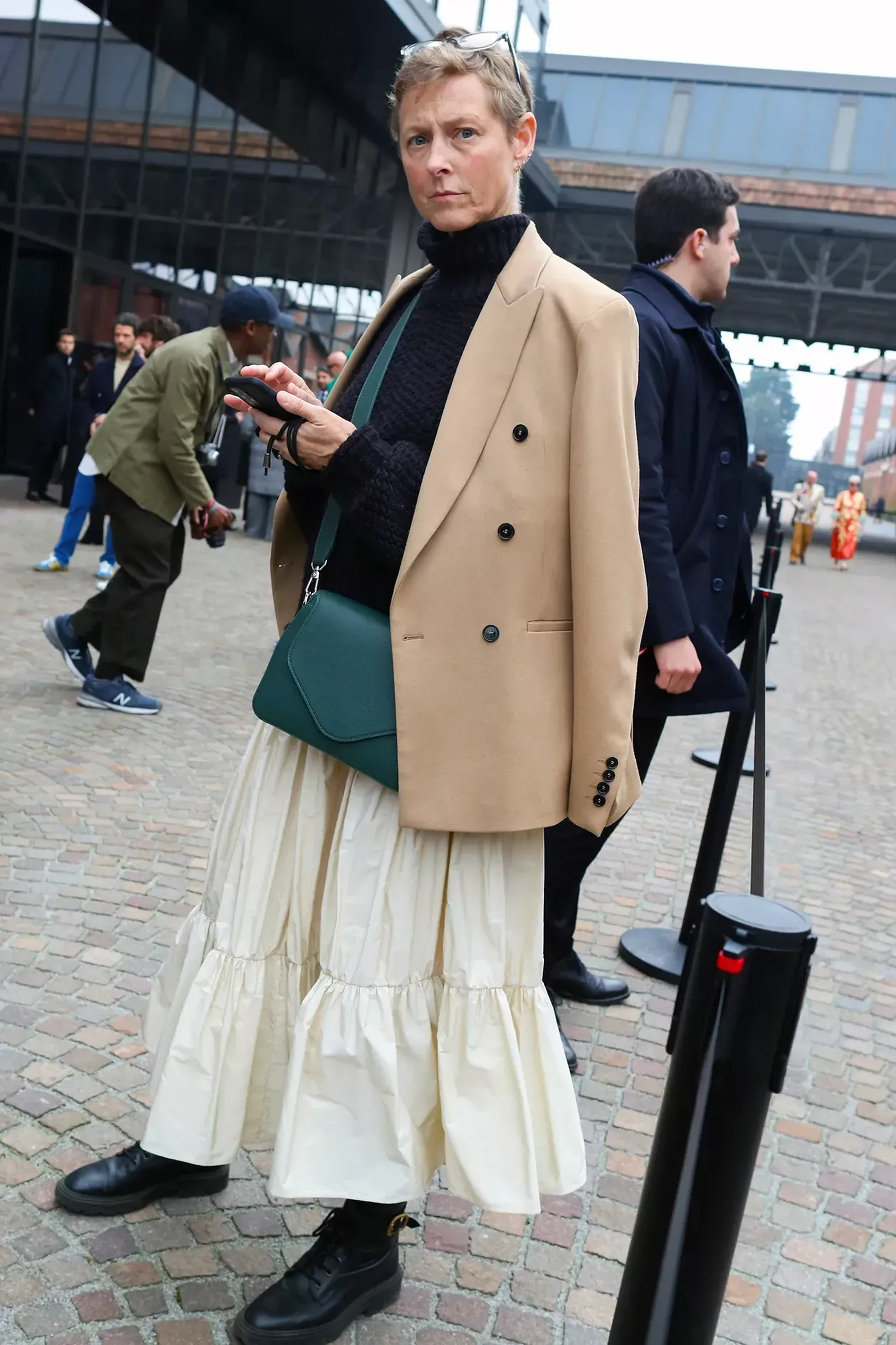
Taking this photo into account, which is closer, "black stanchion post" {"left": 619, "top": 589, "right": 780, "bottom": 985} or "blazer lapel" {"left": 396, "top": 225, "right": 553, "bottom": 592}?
"blazer lapel" {"left": 396, "top": 225, "right": 553, "bottom": 592}

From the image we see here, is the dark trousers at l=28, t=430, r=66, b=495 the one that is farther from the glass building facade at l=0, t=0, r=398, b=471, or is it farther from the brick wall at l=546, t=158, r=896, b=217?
the brick wall at l=546, t=158, r=896, b=217

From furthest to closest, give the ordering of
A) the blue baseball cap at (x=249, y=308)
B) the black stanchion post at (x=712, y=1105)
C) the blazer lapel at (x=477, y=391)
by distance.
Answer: the blue baseball cap at (x=249, y=308) → the blazer lapel at (x=477, y=391) → the black stanchion post at (x=712, y=1105)

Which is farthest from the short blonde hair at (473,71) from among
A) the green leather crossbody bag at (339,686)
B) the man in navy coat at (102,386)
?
the man in navy coat at (102,386)

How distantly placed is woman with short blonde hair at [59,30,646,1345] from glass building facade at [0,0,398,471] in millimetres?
14298

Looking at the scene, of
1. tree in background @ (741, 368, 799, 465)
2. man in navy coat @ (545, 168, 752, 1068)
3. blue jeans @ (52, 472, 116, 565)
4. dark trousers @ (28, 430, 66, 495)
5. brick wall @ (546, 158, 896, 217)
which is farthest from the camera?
tree in background @ (741, 368, 799, 465)

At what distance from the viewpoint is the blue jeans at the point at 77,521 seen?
9.48 m

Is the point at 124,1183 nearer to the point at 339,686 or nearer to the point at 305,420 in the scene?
the point at 339,686

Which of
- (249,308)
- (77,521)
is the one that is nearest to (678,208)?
(249,308)

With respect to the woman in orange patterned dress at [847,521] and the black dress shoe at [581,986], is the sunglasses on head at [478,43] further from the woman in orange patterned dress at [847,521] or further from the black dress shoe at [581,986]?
the woman in orange patterned dress at [847,521]

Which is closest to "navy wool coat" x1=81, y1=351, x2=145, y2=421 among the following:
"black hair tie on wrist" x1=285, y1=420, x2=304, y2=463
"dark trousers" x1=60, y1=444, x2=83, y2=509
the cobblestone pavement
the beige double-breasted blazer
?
"dark trousers" x1=60, y1=444, x2=83, y2=509

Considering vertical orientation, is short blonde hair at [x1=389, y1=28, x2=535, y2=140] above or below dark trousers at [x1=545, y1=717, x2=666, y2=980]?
above

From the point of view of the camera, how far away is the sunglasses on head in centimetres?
208

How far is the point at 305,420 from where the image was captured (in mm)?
2104

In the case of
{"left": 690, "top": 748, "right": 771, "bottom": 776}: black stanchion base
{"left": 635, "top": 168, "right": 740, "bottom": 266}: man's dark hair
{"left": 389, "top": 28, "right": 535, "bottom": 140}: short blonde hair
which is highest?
{"left": 635, "top": 168, "right": 740, "bottom": 266}: man's dark hair
